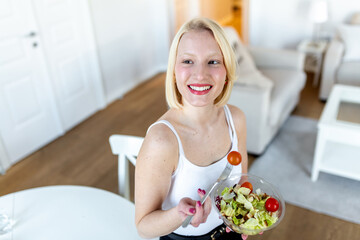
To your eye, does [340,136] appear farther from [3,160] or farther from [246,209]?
[3,160]

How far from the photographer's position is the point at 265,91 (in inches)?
95.7

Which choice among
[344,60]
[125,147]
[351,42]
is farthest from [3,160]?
[351,42]

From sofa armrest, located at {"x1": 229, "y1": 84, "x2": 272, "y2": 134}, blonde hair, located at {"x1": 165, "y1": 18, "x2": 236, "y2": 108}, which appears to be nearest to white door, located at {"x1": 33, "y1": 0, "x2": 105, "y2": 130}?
sofa armrest, located at {"x1": 229, "y1": 84, "x2": 272, "y2": 134}

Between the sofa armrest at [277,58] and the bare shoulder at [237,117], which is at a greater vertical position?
the bare shoulder at [237,117]

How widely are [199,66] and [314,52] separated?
3221mm

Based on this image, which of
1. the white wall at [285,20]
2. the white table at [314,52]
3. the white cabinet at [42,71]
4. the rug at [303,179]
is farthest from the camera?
the white wall at [285,20]

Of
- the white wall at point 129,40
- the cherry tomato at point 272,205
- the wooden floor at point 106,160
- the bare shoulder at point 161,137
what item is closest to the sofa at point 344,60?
the wooden floor at point 106,160

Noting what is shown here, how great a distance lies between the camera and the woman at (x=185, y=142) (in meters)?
0.93

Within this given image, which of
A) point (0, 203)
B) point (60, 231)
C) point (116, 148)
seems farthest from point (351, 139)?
point (0, 203)

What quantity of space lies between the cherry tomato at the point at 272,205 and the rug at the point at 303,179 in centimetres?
136

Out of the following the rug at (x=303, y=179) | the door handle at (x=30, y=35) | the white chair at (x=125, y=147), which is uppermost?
the door handle at (x=30, y=35)

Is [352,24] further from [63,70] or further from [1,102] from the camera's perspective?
[1,102]

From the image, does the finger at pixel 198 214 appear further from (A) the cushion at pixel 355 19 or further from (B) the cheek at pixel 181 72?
(A) the cushion at pixel 355 19

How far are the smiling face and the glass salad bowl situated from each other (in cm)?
28
